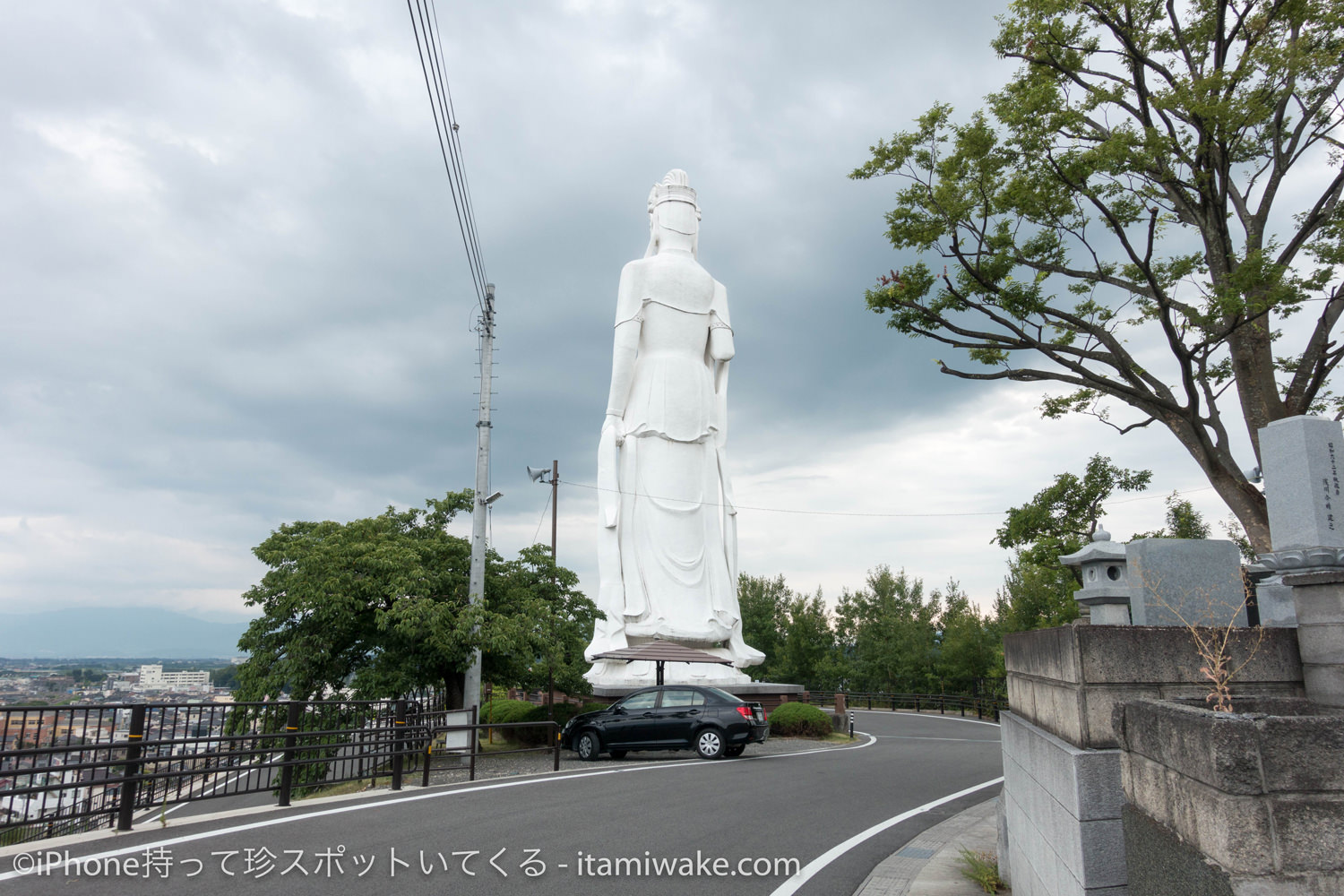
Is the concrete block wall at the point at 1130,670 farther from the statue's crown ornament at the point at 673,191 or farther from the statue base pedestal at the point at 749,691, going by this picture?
the statue's crown ornament at the point at 673,191

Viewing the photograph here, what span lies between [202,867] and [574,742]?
9360mm

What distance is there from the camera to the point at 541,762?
14656mm

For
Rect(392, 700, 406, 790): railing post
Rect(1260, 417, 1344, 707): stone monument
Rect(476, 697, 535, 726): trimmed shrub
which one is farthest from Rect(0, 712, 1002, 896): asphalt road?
Rect(476, 697, 535, 726): trimmed shrub

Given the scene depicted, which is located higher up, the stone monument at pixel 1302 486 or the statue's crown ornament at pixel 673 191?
the statue's crown ornament at pixel 673 191

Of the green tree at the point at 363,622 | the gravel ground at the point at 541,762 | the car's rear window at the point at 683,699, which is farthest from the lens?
the green tree at the point at 363,622

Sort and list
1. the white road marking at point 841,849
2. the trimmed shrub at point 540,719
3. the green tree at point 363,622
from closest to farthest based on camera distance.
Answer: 1. the white road marking at point 841,849
2. the green tree at point 363,622
3. the trimmed shrub at point 540,719

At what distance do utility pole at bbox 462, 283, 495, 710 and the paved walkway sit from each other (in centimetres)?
954

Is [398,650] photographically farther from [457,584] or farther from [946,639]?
[946,639]

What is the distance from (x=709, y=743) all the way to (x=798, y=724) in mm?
6337

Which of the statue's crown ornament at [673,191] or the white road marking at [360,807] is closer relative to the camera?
the white road marking at [360,807]

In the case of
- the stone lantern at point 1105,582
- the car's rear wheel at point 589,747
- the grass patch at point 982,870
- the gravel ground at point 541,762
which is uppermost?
the stone lantern at point 1105,582

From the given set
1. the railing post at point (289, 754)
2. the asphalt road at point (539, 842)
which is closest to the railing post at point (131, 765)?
the asphalt road at point (539, 842)

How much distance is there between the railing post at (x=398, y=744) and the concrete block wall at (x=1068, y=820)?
24.0 feet

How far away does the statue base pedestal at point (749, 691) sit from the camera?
19797 millimetres
